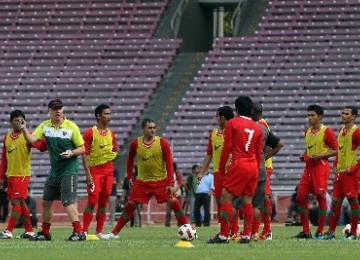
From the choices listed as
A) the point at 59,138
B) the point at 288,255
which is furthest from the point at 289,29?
the point at 288,255

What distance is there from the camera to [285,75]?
43.5 m

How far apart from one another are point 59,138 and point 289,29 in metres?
24.4

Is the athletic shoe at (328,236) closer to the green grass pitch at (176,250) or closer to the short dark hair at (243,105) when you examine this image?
the green grass pitch at (176,250)

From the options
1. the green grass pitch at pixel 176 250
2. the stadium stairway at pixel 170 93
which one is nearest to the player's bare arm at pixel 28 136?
the green grass pitch at pixel 176 250

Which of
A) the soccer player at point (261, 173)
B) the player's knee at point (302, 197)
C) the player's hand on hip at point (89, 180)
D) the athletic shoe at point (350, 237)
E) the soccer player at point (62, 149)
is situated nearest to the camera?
the soccer player at point (261, 173)

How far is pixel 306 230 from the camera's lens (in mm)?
23891

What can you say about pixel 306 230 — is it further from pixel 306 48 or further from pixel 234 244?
pixel 306 48

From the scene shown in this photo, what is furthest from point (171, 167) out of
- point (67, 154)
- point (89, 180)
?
point (67, 154)

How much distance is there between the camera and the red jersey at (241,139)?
1988 cm

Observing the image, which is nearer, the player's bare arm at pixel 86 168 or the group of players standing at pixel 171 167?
the group of players standing at pixel 171 167

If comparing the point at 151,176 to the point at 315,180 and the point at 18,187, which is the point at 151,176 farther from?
the point at 315,180

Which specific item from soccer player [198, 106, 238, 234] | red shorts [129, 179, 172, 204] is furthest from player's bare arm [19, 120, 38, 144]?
soccer player [198, 106, 238, 234]

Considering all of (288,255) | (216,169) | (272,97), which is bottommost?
(288,255)

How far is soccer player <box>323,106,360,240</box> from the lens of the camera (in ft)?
75.0
